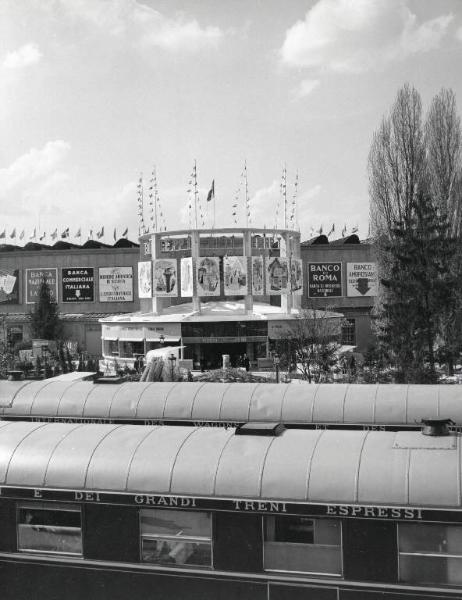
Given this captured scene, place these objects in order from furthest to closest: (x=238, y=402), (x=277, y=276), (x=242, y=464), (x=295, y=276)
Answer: (x=295, y=276) → (x=277, y=276) → (x=238, y=402) → (x=242, y=464)

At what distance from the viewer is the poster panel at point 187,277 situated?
172 ft

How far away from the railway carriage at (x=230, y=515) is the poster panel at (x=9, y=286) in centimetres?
6184

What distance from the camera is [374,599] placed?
771 cm

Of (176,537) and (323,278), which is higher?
(323,278)

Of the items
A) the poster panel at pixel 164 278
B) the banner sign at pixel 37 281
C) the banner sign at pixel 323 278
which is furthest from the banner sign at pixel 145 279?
the banner sign at pixel 323 278

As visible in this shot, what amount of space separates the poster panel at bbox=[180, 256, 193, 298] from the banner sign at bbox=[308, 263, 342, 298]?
1670 cm

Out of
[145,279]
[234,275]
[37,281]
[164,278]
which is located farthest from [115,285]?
[234,275]

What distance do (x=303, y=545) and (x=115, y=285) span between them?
2393 inches

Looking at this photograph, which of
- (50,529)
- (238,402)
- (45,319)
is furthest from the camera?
(45,319)

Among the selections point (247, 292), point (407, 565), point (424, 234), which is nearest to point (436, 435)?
point (407, 565)

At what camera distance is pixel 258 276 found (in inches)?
2073

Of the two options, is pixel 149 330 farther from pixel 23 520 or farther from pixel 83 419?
pixel 23 520

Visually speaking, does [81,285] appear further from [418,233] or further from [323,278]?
[418,233]

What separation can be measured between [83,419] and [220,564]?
8083mm
